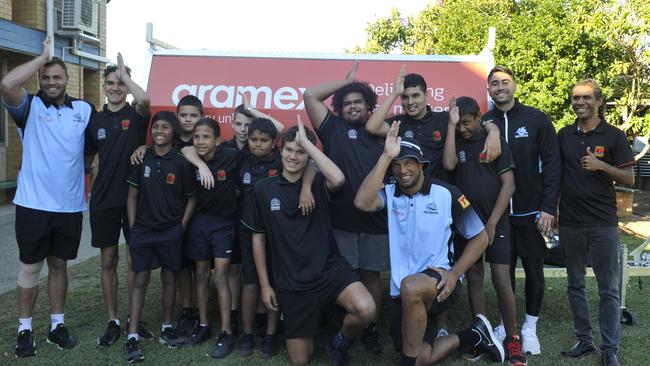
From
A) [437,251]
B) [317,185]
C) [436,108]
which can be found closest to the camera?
[437,251]

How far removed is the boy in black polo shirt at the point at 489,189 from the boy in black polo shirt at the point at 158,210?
6.96 ft

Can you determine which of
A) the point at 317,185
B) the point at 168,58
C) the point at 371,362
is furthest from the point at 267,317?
the point at 168,58

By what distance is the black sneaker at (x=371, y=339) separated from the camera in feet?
14.7

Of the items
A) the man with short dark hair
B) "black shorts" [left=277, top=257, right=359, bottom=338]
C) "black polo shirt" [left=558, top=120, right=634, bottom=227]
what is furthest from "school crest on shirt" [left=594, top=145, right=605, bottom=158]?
"black shorts" [left=277, top=257, right=359, bottom=338]

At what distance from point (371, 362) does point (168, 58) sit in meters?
3.62

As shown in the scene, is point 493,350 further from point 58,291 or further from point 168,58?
point 168,58

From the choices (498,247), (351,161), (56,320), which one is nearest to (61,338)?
(56,320)

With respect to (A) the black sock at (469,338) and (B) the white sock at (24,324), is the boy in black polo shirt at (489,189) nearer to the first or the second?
(A) the black sock at (469,338)

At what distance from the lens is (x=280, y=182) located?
4145 mm

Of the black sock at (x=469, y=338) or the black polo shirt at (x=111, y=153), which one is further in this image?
the black polo shirt at (x=111, y=153)

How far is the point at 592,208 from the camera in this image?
4.15m

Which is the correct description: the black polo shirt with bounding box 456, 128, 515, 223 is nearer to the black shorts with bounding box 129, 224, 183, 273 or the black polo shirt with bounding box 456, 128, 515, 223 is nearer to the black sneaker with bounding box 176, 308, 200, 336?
the black shorts with bounding box 129, 224, 183, 273

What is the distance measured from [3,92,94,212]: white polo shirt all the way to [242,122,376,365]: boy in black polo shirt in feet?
4.99

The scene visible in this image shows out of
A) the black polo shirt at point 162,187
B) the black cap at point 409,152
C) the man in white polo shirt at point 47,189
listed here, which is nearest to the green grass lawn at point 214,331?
the man in white polo shirt at point 47,189
